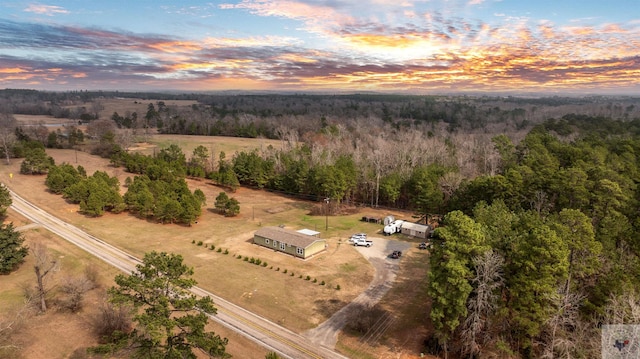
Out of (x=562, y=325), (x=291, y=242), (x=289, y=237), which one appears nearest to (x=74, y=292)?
(x=291, y=242)

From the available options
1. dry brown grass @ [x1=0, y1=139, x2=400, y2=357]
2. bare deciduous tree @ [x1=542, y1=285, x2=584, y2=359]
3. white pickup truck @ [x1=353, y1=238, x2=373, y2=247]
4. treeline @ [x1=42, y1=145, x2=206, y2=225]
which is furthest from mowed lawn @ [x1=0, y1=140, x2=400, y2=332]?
bare deciduous tree @ [x1=542, y1=285, x2=584, y2=359]

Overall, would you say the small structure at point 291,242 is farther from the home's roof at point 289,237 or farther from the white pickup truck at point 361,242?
the white pickup truck at point 361,242

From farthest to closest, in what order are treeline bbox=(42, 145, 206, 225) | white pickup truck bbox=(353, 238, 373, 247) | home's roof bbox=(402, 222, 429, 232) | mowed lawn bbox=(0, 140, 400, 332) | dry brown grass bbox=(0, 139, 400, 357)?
treeline bbox=(42, 145, 206, 225) → home's roof bbox=(402, 222, 429, 232) → white pickup truck bbox=(353, 238, 373, 247) → mowed lawn bbox=(0, 140, 400, 332) → dry brown grass bbox=(0, 139, 400, 357)

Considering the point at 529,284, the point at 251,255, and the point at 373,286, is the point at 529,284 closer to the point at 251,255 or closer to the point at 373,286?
the point at 373,286

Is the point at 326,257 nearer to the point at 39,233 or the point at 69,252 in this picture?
the point at 69,252

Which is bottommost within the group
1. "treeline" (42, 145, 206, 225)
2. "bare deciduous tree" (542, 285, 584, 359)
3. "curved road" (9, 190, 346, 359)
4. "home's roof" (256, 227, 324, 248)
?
"curved road" (9, 190, 346, 359)

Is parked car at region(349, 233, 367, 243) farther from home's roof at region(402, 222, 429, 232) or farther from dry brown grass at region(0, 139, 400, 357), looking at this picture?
home's roof at region(402, 222, 429, 232)

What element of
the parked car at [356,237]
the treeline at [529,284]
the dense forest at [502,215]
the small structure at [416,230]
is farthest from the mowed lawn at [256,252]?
the treeline at [529,284]
